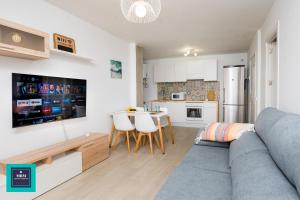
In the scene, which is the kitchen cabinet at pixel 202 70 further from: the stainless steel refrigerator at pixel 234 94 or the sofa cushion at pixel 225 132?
the sofa cushion at pixel 225 132

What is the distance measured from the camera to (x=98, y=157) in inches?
120

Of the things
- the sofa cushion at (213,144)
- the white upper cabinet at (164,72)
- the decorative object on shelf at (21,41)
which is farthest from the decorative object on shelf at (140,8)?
the white upper cabinet at (164,72)

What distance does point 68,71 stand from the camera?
2965 millimetres

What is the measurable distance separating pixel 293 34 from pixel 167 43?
3156 mm

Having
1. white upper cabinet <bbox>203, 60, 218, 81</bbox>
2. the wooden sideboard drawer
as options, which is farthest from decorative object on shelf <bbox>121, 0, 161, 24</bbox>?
white upper cabinet <bbox>203, 60, 218, 81</bbox>

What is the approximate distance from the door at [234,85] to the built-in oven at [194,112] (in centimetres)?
80

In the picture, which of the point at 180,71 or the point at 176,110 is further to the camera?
the point at 180,71

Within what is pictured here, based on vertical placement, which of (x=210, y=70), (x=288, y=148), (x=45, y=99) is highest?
(x=210, y=70)

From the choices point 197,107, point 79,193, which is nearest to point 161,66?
point 197,107

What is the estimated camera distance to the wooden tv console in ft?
6.65

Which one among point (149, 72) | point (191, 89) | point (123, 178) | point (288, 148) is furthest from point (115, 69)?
point (288, 148)

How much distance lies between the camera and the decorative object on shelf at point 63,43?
271cm

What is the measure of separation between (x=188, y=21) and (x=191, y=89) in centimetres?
370

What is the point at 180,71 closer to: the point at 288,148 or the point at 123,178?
the point at 123,178
